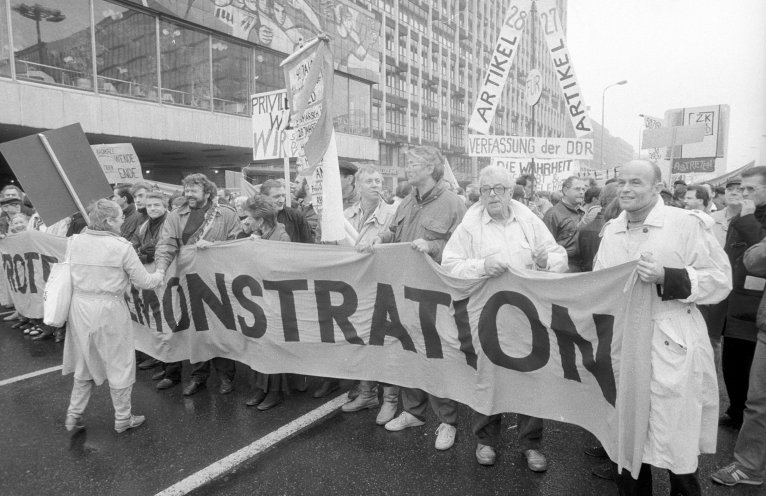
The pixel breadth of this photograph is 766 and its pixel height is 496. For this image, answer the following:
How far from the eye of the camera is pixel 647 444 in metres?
2.50

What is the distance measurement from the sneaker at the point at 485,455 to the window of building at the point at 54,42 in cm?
2025

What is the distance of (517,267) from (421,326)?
825 millimetres

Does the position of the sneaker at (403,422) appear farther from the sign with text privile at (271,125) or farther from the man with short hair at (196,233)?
the sign with text privile at (271,125)

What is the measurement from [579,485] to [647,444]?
2.20 ft

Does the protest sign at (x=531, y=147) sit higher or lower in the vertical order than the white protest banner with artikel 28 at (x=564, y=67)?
lower

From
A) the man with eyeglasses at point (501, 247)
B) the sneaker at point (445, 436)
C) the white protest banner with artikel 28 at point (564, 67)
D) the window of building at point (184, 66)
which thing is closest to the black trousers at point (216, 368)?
the sneaker at point (445, 436)

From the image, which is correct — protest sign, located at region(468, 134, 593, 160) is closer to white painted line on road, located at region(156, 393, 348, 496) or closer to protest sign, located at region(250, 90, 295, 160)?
protest sign, located at region(250, 90, 295, 160)

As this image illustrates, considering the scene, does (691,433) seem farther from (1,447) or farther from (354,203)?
(1,447)

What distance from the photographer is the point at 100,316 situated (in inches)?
147

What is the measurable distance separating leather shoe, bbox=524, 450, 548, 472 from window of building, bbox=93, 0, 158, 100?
21456mm

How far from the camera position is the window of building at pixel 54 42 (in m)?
17.0

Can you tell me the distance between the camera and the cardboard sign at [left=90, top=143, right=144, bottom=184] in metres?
10.4

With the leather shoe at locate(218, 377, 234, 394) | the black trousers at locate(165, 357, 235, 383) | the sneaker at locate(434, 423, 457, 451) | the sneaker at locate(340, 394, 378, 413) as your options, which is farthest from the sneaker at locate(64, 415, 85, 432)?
the sneaker at locate(434, 423, 457, 451)

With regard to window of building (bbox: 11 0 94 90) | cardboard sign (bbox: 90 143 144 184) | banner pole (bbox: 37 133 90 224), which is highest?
window of building (bbox: 11 0 94 90)
